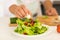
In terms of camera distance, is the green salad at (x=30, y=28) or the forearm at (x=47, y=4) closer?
the green salad at (x=30, y=28)

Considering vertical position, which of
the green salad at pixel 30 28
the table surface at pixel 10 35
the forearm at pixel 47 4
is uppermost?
the forearm at pixel 47 4

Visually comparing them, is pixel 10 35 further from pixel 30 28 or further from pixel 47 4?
pixel 47 4

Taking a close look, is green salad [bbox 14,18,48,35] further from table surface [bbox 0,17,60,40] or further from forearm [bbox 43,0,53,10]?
forearm [bbox 43,0,53,10]

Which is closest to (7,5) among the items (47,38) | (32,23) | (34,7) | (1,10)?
(1,10)

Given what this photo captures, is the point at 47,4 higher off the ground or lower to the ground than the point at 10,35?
higher

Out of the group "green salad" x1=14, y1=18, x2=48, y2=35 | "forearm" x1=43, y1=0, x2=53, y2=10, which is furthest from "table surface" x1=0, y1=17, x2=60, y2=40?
"forearm" x1=43, y1=0, x2=53, y2=10

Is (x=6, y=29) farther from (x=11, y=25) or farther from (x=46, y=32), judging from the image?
(x=46, y=32)

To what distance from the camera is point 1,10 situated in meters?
1.72

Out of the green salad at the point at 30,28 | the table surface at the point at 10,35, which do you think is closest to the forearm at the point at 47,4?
the table surface at the point at 10,35

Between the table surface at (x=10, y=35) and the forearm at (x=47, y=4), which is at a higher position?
the forearm at (x=47, y=4)

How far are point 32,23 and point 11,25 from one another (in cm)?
23

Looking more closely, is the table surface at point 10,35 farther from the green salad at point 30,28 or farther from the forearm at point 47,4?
the forearm at point 47,4

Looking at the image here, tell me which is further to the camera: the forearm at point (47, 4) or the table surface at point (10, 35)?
the forearm at point (47, 4)

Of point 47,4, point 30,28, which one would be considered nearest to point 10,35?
point 30,28
